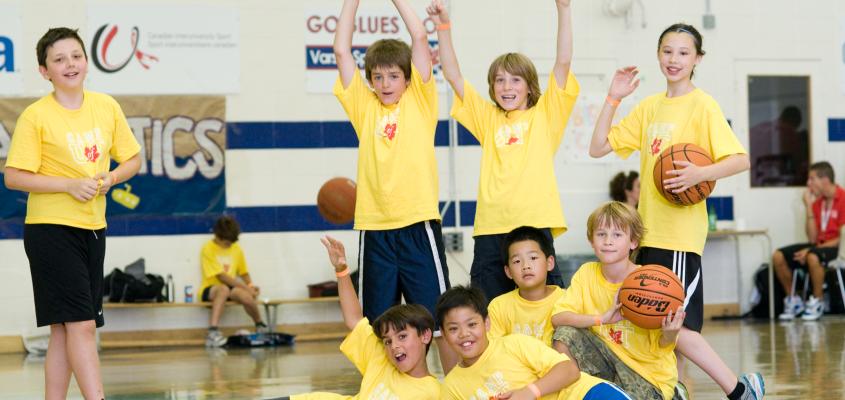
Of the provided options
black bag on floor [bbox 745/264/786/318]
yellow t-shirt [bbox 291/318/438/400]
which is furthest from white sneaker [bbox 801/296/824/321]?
yellow t-shirt [bbox 291/318/438/400]

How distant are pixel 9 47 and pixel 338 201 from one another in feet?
17.1

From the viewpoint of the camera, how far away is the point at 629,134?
19.2ft

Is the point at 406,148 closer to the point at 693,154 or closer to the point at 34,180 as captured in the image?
the point at 693,154

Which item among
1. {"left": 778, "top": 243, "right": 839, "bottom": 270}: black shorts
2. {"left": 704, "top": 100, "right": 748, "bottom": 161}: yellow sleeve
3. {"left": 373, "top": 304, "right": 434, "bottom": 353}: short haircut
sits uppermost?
{"left": 704, "top": 100, "right": 748, "bottom": 161}: yellow sleeve

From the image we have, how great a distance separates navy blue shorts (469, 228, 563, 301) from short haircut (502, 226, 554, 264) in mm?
103

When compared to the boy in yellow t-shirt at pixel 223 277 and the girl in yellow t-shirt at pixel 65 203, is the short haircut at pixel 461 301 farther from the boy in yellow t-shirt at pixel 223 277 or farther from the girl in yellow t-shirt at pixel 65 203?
the boy in yellow t-shirt at pixel 223 277

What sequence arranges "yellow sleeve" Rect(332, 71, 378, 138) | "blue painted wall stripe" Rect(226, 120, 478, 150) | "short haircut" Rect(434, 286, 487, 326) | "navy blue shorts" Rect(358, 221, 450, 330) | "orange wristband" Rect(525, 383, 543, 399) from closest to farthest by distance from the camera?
"orange wristband" Rect(525, 383, 543, 399) < "short haircut" Rect(434, 286, 487, 326) < "navy blue shorts" Rect(358, 221, 450, 330) < "yellow sleeve" Rect(332, 71, 378, 138) < "blue painted wall stripe" Rect(226, 120, 478, 150)

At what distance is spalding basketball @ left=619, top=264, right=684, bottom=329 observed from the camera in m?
5.07

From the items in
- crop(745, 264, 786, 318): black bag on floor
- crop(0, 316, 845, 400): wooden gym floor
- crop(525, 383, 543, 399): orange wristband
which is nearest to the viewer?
crop(525, 383, 543, 399): orange wristband

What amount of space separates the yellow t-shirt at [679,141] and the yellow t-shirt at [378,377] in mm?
1287

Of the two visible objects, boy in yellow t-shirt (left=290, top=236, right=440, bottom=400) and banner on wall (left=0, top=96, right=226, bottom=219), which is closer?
boy in yellow t-shirt (left=290, top=236, right=440, bottom=400)

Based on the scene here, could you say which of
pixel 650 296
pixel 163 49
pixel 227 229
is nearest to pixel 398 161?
pixel 650 296

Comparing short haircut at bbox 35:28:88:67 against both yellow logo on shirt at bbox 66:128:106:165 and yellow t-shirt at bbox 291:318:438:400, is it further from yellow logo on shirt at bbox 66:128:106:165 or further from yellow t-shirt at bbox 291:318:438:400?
yellow t-shirt at bbox 291:318:438:400

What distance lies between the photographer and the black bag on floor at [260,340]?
1098 centimetres
